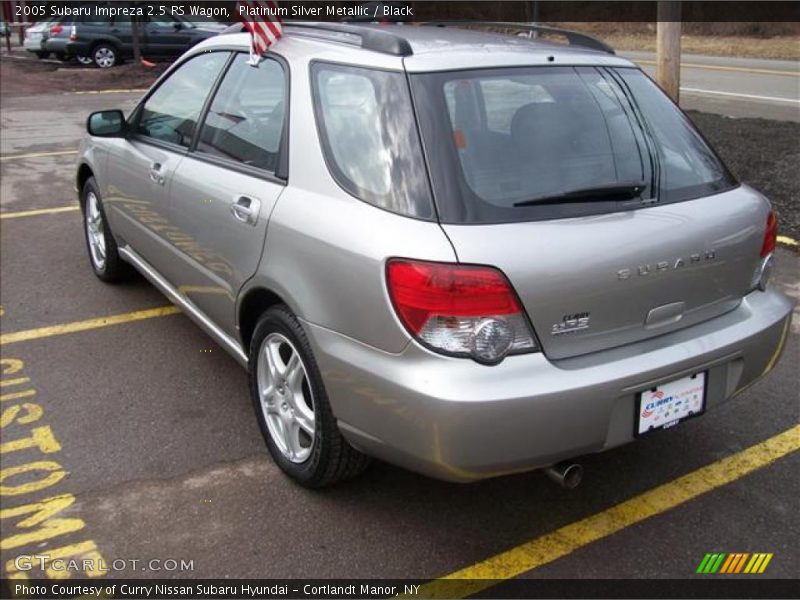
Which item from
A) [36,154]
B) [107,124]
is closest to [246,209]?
[107,124]

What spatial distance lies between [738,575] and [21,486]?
2.72 meters

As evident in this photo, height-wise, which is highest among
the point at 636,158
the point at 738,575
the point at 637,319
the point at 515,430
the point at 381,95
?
the point at 381,95

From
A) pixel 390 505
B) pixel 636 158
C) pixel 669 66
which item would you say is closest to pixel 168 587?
pixel 390 505

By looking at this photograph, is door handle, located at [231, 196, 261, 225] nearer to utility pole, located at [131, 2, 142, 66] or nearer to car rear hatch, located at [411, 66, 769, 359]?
car rear hatch, located at [411, 66, 769, 359]

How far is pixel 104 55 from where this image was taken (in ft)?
70.2

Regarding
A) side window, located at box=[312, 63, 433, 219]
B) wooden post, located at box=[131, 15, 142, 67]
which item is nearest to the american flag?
side window, located at box=[312, 63, 433, 219]

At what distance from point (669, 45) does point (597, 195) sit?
6895mm

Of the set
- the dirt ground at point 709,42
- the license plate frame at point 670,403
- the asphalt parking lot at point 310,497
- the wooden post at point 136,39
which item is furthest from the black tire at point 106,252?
the dirt ground at point 709,42

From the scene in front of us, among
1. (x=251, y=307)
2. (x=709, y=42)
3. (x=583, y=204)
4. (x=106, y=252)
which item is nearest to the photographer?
(x=583, y=204)


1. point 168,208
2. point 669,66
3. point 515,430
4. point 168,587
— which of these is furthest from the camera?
point 669,66

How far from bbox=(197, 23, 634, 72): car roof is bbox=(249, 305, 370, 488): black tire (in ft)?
3.26

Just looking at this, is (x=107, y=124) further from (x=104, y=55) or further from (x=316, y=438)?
(x=104, y=55)

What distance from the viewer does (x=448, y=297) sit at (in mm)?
2396

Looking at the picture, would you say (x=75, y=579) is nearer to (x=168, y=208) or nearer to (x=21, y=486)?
(x=21, y=486)
